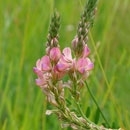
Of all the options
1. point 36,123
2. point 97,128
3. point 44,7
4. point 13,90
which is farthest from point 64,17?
point 97,128

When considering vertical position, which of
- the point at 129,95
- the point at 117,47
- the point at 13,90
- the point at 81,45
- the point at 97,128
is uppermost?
the point at 117,47

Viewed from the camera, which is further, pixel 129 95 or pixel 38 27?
pixel 38 27

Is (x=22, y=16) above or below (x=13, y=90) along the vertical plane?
above

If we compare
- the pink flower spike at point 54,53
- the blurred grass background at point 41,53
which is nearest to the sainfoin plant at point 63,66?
the pink flower spike at point 54,53

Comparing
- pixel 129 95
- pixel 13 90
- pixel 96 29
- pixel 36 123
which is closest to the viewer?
pixel 36 123

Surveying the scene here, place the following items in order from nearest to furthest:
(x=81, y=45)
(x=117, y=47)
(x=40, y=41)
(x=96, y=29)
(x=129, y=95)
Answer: (x=81, y=45) < (x=129, y=95) < (x=40, y=41) < (x=117, y=47) < (x=96, y=29)

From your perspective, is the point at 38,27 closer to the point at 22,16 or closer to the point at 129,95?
the point at 22,16

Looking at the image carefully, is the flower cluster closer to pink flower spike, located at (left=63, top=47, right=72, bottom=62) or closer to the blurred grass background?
pink flower spike, located at (left=63, top=47, right=72, bottom=62)
